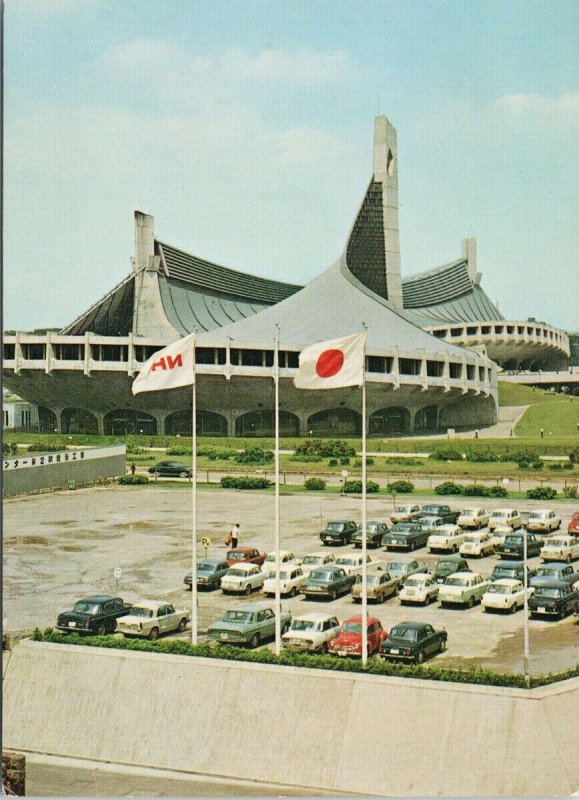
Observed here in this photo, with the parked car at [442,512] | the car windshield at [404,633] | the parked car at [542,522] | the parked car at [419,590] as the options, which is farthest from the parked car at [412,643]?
the parked car at [442,512]

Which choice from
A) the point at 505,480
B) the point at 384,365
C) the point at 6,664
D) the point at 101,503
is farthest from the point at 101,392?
the point at 6,664

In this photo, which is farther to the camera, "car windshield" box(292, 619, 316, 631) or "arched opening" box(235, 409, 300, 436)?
"arched opening" box(235, 409, 300, 436)

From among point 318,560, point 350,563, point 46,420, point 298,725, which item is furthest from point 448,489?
point 46,420

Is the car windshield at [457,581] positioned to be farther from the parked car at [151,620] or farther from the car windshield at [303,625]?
the parked car at [151,620]

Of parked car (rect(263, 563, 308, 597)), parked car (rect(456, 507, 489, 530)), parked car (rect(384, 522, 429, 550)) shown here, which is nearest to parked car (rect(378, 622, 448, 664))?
parked car (rect(263, 563, 308, 597))

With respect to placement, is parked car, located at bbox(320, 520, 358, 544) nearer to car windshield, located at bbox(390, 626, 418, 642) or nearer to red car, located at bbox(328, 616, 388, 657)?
red car, located at bbox(328, 616, 388, 657)

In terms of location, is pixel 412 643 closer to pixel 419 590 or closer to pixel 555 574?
pixel 419 590

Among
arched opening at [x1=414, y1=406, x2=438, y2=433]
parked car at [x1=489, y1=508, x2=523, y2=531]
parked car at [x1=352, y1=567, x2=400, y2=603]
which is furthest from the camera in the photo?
arched opening at [x1=414, y1=406, x2=438, y2=433]
